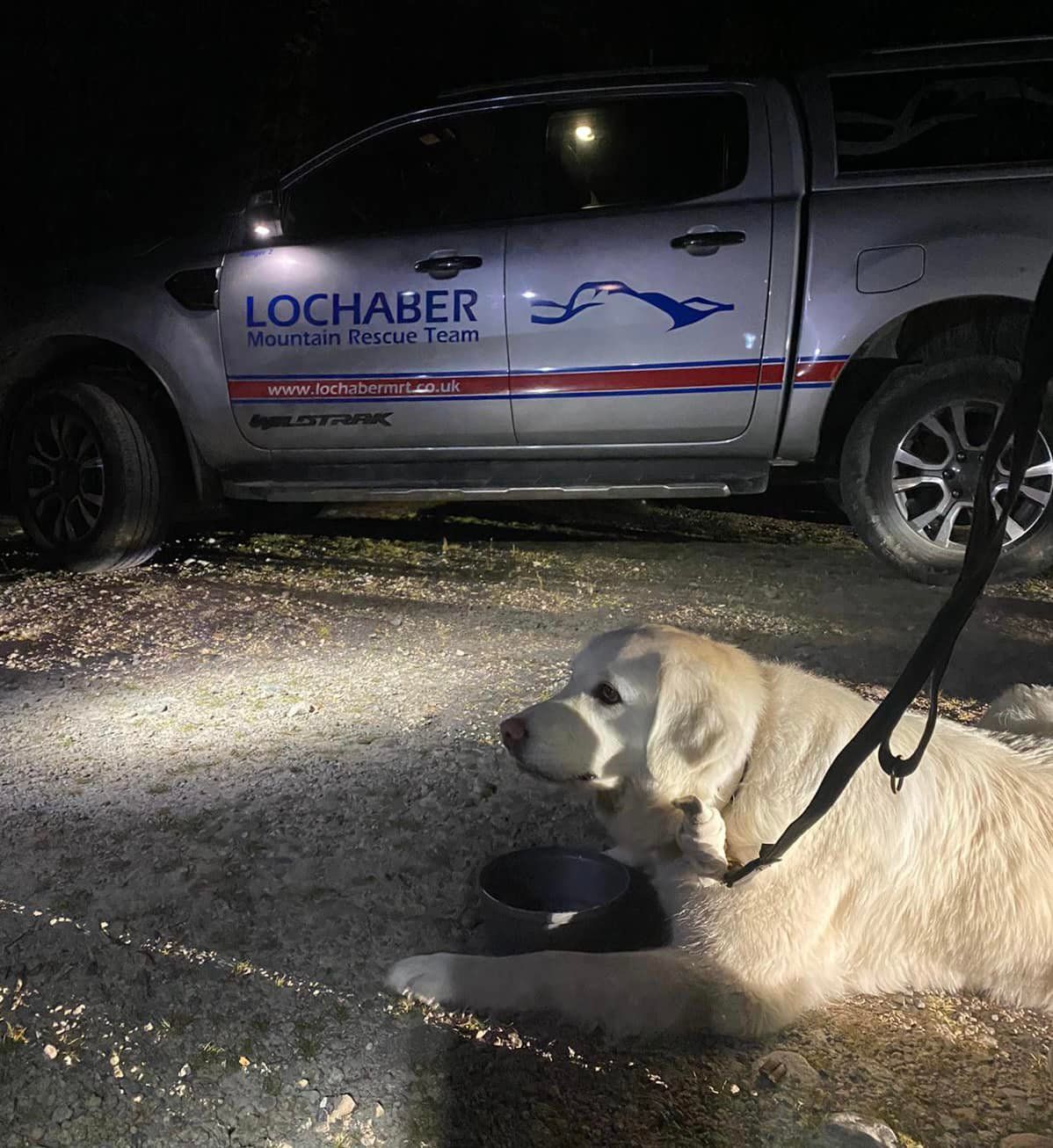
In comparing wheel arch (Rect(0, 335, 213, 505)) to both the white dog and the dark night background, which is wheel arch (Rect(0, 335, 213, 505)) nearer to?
the white dog

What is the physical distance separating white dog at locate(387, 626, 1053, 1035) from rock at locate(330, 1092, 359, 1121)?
0.29 metres

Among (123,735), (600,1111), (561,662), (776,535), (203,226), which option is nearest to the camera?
(600,1111)

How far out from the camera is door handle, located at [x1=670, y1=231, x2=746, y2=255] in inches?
176

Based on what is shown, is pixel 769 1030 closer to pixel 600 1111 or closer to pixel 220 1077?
pixel 600 1111

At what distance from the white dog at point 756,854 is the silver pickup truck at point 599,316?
260 cm

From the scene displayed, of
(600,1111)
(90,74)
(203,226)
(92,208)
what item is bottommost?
(600,1111)

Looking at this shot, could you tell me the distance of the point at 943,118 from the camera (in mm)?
4492

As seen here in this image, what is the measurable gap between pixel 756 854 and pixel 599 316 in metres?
3.04

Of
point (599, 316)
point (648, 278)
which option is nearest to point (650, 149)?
point (648, 278)

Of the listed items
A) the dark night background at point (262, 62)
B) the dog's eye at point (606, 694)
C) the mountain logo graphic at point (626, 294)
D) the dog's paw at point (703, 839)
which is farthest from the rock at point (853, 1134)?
the dark night background at point (262, 62)

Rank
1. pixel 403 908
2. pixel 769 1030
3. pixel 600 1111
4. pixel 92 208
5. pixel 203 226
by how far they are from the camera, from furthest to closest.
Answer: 1. pixel 92 208
2. pixel 203 226
3. pixel 403 908
4. pixel 769 1030
5. pixel 600 1111

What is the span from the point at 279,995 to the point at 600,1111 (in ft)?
2.39

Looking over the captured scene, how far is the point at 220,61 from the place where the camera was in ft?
37.9

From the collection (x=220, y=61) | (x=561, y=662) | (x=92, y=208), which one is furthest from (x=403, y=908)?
(x=220, y=61)
